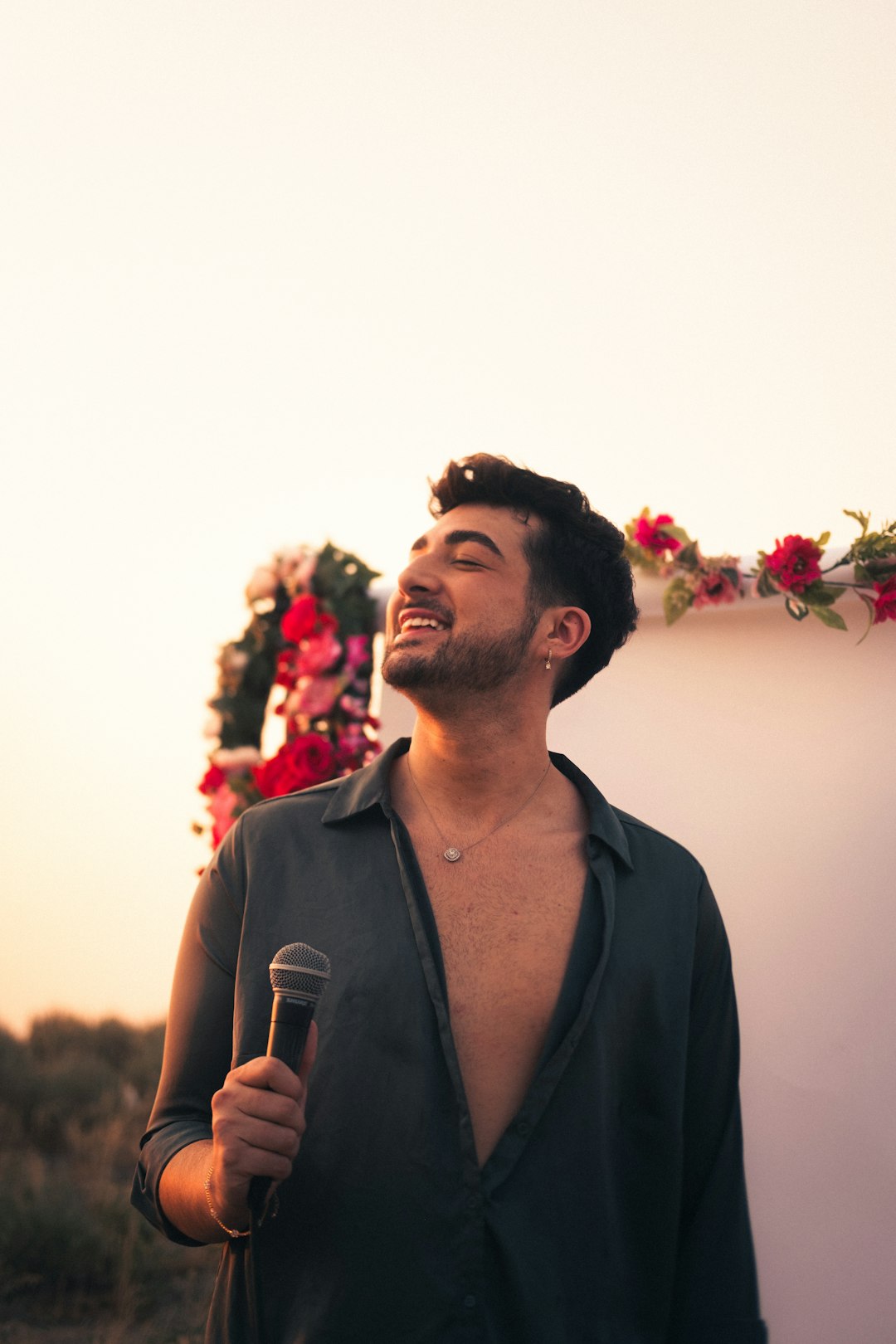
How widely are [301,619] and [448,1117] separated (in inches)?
113

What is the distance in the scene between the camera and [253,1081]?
5.49 ft

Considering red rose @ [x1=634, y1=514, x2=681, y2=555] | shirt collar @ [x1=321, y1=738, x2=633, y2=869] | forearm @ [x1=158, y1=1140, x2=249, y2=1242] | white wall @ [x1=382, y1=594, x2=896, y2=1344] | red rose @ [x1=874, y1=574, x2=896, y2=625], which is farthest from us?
red rose @ [x1=634, y1=514, x2=681, y2=555]

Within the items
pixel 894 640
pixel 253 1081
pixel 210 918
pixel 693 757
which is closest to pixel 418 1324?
pixel 253 1081

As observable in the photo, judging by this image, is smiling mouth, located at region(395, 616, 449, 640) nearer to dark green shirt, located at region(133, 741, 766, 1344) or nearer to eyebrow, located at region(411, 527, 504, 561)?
eyebrow, located at region(411, 527, 504, 561)

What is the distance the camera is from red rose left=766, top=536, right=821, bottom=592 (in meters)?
3.50

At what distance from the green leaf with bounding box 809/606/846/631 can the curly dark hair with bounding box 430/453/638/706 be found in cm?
80

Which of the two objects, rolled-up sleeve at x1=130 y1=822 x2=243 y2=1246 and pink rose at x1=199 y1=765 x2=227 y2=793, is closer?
rolled-up sleeve at x1=130 y1=822 x2=243 y2=1246

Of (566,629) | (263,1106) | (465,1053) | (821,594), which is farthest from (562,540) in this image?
(263,1106)

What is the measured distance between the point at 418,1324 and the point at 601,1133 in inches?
19.0

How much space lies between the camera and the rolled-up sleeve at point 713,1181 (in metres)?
2.25

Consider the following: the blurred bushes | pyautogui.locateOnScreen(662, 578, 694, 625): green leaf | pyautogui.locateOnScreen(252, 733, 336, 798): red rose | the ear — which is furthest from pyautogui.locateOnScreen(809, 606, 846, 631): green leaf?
the blurred bushes

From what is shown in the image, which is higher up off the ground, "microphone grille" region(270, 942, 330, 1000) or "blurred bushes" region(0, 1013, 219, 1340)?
"microphone grille" region(270, 942, 330, 1000)

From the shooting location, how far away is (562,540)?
9.74ft

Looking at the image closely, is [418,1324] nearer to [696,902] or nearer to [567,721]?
[696,902]
